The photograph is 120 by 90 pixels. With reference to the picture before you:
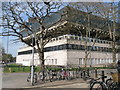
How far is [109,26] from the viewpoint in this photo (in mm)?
22234

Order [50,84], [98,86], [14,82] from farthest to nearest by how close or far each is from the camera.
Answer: [14,82] < [50,84] < [98,86]

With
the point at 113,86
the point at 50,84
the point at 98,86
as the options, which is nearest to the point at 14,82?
the point at 50,84

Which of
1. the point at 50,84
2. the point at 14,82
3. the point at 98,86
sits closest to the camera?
the point at 98,86

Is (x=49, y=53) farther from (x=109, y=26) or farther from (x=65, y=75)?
(x=65, y=75)

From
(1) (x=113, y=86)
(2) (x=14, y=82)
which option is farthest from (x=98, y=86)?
(2) (x=14, y=82)

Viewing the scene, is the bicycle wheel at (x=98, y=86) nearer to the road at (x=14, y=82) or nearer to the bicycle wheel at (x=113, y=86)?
the bicycle wheel at (x=113, y=86)

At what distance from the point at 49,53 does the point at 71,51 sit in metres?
7.33

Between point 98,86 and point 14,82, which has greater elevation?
point 98,86

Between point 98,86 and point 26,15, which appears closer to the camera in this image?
point 98,86

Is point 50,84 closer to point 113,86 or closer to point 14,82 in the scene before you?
point 14,82

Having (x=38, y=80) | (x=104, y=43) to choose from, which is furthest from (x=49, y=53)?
(x=38, y=80)

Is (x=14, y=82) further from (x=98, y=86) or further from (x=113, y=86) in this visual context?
(x=113, y=86)

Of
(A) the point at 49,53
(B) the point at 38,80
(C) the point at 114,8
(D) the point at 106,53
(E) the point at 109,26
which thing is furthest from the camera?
(D) the point at 106,53

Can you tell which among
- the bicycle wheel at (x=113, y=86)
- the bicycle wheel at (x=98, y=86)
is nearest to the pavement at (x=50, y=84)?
the bicycle wheel at (x=98, y=86)
